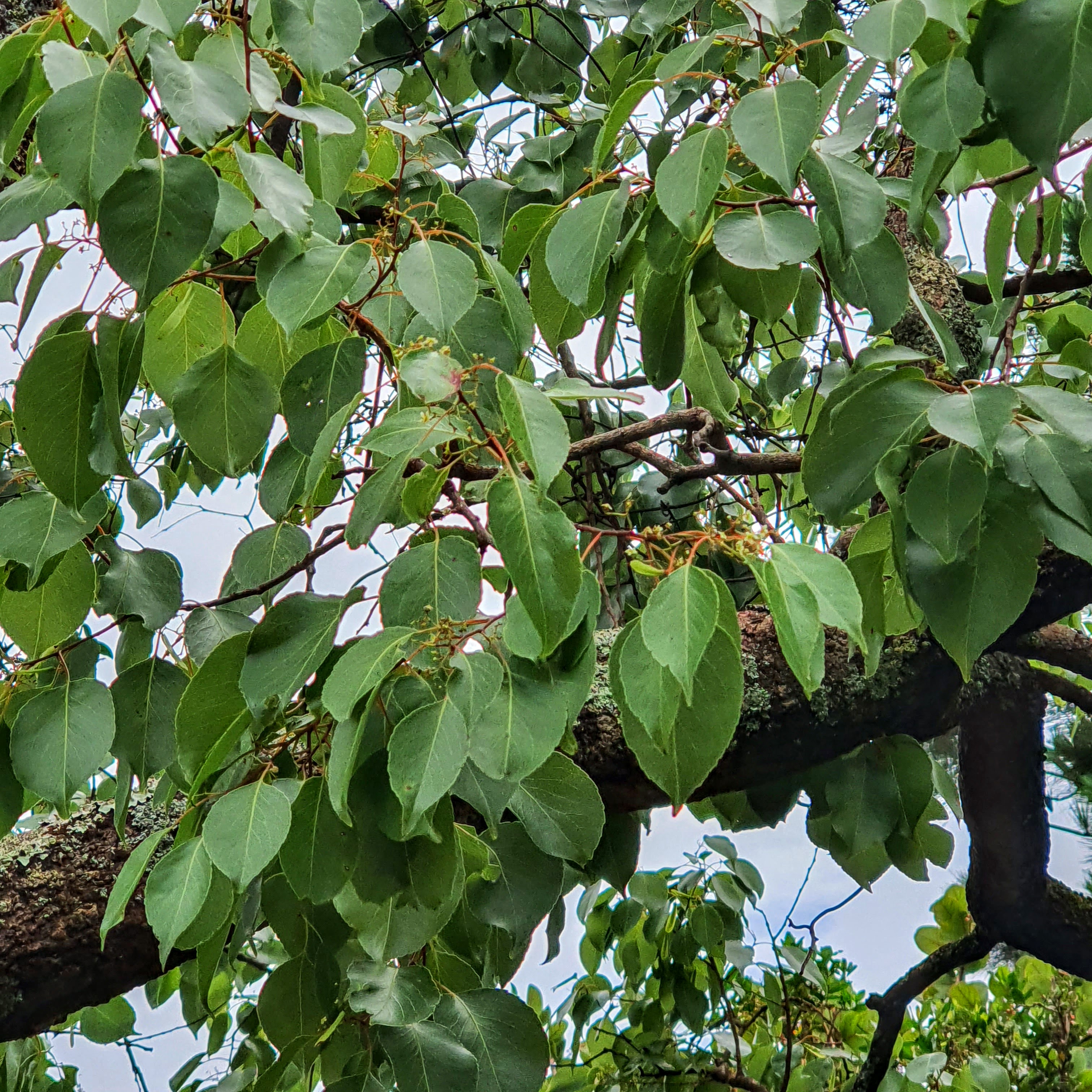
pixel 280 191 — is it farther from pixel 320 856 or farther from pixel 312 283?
pixel 320 856

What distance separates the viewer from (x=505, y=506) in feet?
1.54

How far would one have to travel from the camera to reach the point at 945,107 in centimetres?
48

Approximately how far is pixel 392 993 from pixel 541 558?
0.30 m

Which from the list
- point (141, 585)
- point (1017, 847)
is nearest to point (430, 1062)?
point (141, 585)

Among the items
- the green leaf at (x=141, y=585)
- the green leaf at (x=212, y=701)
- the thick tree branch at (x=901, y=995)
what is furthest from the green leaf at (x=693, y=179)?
the thick tree branch at (x=901, y=995)

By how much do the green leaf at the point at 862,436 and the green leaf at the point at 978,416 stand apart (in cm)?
3

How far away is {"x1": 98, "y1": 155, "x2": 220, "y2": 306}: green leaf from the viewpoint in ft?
1.62

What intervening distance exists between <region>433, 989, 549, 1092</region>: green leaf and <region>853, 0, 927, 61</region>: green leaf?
543mm

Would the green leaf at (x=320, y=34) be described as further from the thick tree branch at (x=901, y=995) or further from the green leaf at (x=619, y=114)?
the thick tree branch at (x=901, y=995)

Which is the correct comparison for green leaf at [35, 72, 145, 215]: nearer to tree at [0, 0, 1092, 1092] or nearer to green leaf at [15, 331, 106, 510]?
tree at [0, 0, 1092, 1092]

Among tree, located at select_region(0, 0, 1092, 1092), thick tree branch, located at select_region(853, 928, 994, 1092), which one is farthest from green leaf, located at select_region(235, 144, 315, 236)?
thick tree branch, located at select_region(853, 928, 994, 1092)

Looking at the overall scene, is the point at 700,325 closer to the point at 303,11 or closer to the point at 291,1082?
the point at 303,11

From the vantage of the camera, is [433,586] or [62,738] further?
[62,738]

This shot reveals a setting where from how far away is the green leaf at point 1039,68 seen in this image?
0.42m
